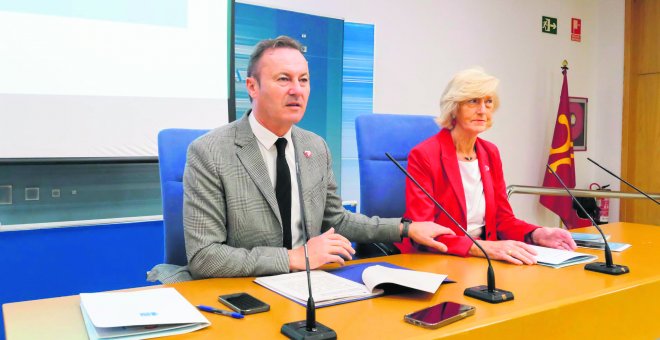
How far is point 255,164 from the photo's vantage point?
5.30 feet

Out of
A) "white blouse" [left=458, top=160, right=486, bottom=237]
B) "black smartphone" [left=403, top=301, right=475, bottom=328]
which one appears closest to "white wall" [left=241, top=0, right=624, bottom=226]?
A: "white blouse" [left=458, top=160, right=486, bottom=237]

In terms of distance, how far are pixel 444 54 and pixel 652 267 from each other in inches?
107

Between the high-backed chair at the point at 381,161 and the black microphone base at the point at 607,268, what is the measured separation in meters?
0.87

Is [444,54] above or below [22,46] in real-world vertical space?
above

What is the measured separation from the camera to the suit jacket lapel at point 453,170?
6.73ft

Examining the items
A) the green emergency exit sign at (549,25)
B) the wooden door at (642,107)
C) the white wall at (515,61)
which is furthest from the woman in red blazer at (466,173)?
the wooden door at (642,107)

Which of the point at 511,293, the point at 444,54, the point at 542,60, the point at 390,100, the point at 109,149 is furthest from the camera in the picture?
the point at 542,60

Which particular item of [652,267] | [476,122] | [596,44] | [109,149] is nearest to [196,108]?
[109,149]

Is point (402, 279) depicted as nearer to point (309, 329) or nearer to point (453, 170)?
point (309, 329)

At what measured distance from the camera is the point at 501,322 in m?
1.10

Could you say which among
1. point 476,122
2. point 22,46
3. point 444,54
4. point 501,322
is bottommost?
point 501,322

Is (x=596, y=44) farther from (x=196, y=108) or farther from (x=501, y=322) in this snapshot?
(x=501, y=322)

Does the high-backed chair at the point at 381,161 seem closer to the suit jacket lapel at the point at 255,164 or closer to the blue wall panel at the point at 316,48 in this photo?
the suit jacket lapel at the point at 255,164

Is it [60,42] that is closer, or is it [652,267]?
[652,267]
